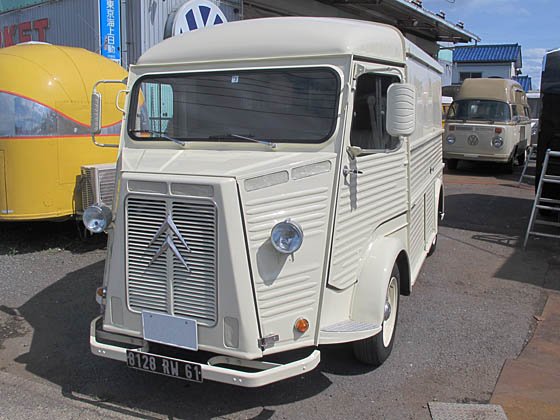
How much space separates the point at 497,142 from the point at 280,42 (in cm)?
1307

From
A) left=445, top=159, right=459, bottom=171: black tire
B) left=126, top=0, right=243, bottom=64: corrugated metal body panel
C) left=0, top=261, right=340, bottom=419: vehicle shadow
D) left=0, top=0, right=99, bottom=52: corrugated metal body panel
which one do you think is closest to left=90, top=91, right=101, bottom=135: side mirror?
left=0, top=261, right=340, bottom=419: vehicle shadow

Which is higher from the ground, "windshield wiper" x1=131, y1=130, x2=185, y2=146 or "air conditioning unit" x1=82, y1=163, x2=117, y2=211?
"windshield wiper" x1=131, y1=130, x2=185, y2=146

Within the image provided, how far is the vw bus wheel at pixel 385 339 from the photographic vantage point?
4.11 metres

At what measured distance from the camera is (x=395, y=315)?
454cm

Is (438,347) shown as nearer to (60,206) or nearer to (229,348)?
(229,348)

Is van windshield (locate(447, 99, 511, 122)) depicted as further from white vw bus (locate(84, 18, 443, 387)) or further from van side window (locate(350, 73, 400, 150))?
van side window (locate(350, 73, 400, 150))

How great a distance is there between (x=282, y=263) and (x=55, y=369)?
2.26m

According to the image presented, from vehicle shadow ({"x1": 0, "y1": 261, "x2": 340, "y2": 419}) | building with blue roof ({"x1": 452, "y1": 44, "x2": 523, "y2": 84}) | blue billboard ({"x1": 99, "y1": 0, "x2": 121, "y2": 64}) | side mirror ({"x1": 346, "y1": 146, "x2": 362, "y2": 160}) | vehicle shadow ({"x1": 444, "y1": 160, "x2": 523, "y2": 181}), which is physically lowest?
vehicle shadow ({"x1": 0, "y1": 261, "x2": 340, "y2": 419})

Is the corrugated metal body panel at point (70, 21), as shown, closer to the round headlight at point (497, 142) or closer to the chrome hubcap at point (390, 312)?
the chrome hubcap at point (390, 312)

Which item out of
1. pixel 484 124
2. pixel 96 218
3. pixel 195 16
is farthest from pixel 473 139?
pixel 96 218

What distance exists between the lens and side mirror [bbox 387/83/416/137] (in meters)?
3.80

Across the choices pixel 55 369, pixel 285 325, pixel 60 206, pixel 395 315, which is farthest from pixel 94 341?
pixel 60 206

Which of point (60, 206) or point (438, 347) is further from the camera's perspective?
point (60, 206)

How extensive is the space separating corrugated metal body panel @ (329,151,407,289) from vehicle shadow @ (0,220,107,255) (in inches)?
186
